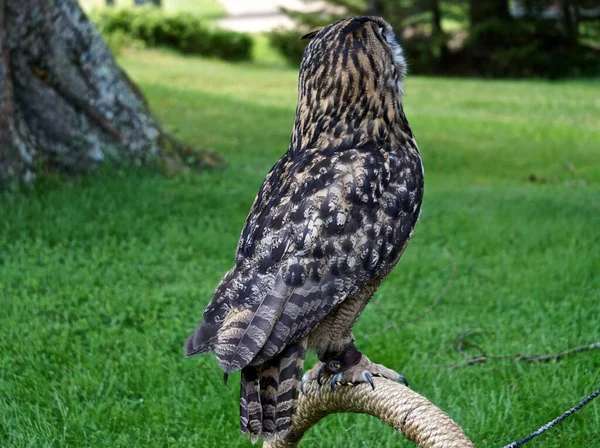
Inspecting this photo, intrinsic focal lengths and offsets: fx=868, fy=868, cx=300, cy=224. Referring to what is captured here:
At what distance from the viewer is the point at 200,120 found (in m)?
10.5

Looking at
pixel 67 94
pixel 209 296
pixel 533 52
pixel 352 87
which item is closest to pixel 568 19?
pixel 533 52

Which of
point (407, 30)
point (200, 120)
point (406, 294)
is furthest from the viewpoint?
point (407, 30)

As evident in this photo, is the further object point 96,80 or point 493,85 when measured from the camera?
point 493,85

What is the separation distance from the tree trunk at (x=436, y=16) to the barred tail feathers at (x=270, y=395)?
59.0ft

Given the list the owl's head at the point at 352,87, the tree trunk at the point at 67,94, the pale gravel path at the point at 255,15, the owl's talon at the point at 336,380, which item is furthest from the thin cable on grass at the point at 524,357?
the pale gravel path at the point at 255,15

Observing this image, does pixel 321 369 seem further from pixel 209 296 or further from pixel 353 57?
pixel 209 296

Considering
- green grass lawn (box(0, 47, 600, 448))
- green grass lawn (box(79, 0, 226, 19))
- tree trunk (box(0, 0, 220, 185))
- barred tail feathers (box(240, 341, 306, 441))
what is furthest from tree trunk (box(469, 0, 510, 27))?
barred tail feathers (box(240, 341, 306, 441))

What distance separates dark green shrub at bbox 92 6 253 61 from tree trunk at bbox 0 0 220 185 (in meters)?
12.9

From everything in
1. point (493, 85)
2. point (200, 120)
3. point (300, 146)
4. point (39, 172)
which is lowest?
point (493, 85)

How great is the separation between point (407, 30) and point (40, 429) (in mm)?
17764

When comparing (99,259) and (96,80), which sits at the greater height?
(96,80)

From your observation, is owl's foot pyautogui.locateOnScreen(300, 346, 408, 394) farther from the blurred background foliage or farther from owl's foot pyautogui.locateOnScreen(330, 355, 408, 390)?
the blurred background foliage

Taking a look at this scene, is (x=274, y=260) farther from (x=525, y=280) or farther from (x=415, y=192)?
(x=525, y=280)

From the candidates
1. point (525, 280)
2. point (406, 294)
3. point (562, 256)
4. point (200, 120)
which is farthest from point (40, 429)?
point (200, 120)
